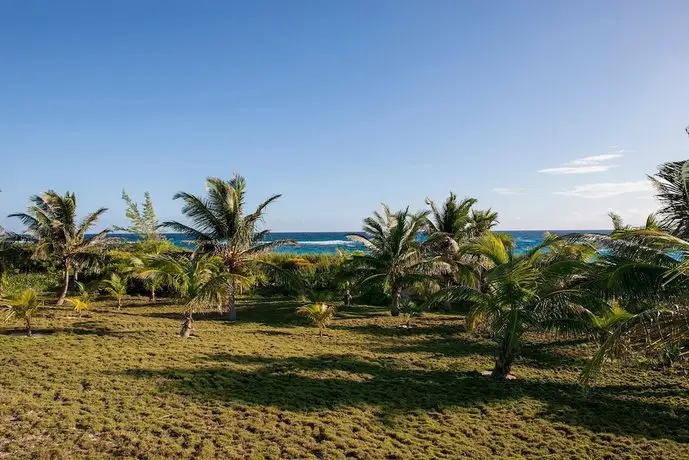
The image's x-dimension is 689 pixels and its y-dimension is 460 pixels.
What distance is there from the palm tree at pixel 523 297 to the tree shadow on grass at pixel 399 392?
45.2 inches

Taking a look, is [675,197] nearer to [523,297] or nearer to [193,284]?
[523,297]

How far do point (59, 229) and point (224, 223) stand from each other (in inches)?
250

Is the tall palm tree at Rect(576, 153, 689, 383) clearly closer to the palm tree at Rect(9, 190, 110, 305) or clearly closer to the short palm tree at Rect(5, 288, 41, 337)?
the short palm tree at Rect(5, 288, 41, 337)

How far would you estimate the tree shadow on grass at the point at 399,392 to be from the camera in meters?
6.99

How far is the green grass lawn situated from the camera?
555cm


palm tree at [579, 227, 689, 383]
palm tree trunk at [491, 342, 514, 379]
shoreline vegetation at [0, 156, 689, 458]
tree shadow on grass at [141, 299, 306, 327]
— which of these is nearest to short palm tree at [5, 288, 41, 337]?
shoreline vegetation at [0, 156, 689, 458]

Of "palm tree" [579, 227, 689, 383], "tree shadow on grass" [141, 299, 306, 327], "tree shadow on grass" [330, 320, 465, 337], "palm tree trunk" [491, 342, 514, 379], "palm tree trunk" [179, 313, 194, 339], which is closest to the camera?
"palm tree" [579, 227, 689, 383]

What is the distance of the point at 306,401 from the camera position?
7133 mm

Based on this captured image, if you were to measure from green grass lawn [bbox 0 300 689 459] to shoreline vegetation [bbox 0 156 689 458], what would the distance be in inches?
1.6

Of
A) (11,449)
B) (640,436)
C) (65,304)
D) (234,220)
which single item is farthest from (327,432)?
(65,304)

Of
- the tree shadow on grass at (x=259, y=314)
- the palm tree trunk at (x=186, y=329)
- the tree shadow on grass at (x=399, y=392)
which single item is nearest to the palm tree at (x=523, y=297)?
the tree shadow on grass at (x=399, y=392)

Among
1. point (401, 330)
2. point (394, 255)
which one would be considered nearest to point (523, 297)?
point (401, 330)

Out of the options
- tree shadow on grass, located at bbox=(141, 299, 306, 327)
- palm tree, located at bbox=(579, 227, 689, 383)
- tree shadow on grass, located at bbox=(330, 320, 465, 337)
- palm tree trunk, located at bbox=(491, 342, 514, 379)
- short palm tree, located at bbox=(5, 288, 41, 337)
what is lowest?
tree shadow on grass, located at bbox=(330, 320, 465, 337)

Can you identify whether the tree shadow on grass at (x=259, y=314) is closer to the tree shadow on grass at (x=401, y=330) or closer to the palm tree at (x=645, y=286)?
the tree shadow on grass at (x=401, y=330)
